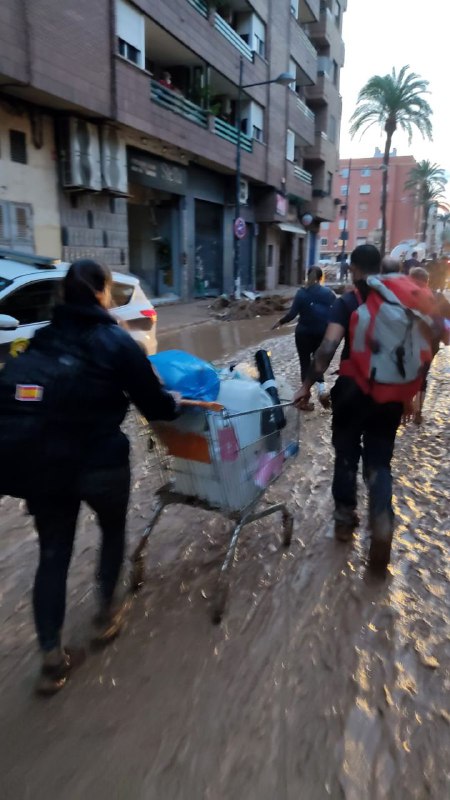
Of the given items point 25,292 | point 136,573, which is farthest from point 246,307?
point 136,573

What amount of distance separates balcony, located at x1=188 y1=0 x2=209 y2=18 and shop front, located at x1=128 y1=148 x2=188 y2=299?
480 cm

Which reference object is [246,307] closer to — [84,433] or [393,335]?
[393,335]

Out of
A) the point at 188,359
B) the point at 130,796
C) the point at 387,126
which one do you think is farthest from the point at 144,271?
the point at 387,126

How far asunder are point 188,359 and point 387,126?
1645 inches

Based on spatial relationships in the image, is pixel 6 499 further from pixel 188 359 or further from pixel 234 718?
pixel 234 718

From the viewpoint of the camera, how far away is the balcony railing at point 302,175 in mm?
31500

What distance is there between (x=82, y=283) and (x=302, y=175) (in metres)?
33.1

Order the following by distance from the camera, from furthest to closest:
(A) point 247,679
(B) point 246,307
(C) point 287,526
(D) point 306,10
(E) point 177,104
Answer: (D) point 306,10, (B) point 246,307, (E) point 177,104, (C) point 287,526, (A) point 247,679

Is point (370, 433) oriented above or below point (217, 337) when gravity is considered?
above

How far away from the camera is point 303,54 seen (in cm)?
3092

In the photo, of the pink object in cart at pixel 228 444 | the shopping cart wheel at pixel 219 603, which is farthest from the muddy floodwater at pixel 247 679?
the pink object in cart at pixel 228 444

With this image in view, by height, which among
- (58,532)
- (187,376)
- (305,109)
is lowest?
(58,532)

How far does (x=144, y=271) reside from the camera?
21.8 m

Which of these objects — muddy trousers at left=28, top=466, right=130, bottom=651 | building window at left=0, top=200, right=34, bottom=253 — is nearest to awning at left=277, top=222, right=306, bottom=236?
building window at left=0, top=200, right=34, bottom=253
